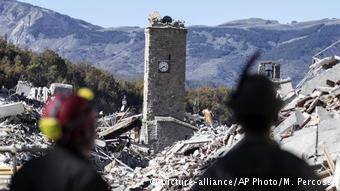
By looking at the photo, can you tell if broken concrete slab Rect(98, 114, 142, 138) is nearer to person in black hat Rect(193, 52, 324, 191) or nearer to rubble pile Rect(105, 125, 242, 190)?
rubble pile Rect(105, 125, 242, 190)

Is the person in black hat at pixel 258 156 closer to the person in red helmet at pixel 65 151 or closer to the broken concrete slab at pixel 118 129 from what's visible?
the person in red helmet at pixel 65 151

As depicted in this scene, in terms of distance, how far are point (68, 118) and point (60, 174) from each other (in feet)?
0.90

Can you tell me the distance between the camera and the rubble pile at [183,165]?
56.3ft

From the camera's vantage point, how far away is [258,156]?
4754 mm

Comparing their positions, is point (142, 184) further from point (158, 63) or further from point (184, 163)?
point (158, 63)

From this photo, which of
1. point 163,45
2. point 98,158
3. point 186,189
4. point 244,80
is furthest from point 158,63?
point 244,80

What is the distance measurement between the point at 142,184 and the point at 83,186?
14091 millimetres

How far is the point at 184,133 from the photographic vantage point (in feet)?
147

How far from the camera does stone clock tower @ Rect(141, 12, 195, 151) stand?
45375mm

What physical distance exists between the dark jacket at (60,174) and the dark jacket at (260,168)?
617mm

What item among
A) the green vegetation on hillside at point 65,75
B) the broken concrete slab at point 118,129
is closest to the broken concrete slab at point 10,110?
the broken concrete slab at point 118,129

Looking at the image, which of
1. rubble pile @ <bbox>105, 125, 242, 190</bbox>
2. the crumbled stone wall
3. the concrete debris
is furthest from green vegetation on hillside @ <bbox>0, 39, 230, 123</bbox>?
rubble pile @ <bbox>105, 125, 242, 190</bbox>

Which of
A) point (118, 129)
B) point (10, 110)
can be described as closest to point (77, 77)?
point (118, 129)

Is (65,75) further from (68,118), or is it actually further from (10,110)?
(68,118)
